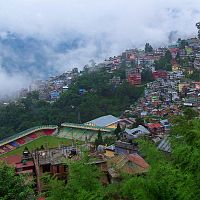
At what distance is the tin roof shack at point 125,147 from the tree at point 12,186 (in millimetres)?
10875

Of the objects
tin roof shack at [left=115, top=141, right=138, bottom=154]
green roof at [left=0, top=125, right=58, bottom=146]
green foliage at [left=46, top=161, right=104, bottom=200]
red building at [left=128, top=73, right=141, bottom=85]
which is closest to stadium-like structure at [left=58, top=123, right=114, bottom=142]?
green roof at [left=0, top=125, right=58, bottom=146]

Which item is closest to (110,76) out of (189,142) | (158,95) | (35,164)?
(158,95)

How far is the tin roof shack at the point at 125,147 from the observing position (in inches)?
662

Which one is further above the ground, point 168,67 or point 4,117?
point 168,67

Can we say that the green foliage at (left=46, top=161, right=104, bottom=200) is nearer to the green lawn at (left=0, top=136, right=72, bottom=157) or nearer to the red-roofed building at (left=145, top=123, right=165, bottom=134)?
the red-roofed building at (left=145, top=123, right=165, bottom=134)

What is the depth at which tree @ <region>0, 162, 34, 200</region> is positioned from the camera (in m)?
5.76

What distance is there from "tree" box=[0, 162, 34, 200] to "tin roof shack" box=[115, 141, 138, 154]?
35.7 feet

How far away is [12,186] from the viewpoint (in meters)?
5.90

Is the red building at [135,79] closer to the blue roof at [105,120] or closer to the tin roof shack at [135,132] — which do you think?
the blue roof at [105,120]

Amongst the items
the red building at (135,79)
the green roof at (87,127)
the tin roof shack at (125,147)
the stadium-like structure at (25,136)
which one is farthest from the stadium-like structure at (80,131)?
the tin roof shack at (125,147)

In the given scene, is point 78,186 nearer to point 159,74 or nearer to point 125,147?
point 125,147

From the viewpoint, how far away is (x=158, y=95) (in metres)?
32.2

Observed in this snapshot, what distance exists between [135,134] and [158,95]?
455 inches

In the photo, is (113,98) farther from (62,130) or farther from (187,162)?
(187,162)
